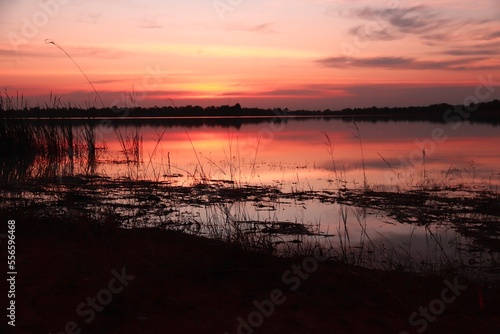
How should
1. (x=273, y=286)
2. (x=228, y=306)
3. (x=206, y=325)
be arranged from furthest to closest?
(x=273, y=286)
(x=228, y=306)
(x=206, y=325)

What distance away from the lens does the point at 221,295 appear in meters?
3.93

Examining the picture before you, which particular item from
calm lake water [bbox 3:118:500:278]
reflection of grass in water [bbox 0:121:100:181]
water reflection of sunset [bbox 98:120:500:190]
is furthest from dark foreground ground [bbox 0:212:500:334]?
reflection of grass in water [bbox 0:121:100:181]

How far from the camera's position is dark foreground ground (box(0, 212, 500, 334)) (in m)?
3.46

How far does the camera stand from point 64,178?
37.6 feet

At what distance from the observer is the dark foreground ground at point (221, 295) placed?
346 centimetres

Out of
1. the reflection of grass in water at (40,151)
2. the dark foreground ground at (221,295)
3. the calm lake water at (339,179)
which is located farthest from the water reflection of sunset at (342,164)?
the dark foreground ground at (221,295)

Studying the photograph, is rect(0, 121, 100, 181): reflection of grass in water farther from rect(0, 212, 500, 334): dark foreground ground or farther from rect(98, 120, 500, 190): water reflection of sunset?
rect(0, 212, 500, 334): dark foreground ground

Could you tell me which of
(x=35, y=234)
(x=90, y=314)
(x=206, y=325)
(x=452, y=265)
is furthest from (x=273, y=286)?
(x=35, y=234)

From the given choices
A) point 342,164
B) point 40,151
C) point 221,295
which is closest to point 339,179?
point 342,164

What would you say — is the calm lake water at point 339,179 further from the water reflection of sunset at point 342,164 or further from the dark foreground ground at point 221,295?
the dark foreground ground at point 221,295

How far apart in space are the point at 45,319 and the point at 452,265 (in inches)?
160

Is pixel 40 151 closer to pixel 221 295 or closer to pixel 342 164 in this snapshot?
pixel 342 164

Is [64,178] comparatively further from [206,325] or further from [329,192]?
[206,325]

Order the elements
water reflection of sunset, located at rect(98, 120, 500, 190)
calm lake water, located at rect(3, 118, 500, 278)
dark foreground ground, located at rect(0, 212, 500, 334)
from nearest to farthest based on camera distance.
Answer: dark foreground ground, located at rect(0, 212, 500, 334)
calm lake water, located at rect(3, 118, 500, 278)
water reflection of sunset, located at rect(98, 120, 500, 190)
